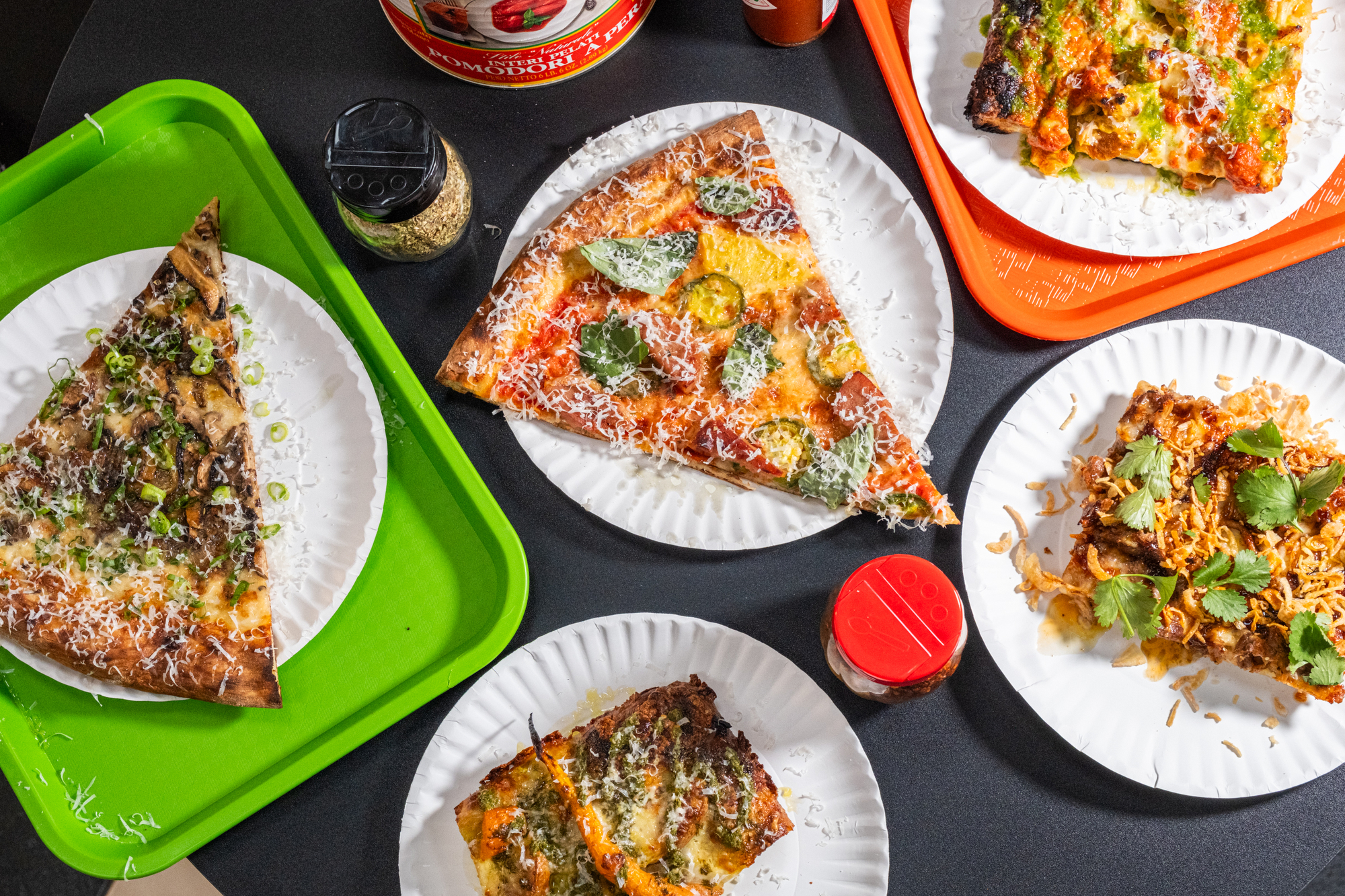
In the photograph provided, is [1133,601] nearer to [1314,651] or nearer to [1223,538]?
[1223,538]

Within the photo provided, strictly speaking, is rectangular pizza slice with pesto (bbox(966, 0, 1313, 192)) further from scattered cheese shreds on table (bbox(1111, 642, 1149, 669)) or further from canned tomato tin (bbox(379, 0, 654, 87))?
scattered cheese shreds on table (bbox(1111, 642, 1149, 669))

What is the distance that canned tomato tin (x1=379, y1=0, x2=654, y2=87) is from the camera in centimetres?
271

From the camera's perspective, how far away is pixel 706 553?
2965 millimetres

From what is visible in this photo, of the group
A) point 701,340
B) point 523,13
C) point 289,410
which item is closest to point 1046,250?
point 701,340

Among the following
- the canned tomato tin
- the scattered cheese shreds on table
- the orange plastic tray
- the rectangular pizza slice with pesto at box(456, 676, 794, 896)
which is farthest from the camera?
the orange plastic tray

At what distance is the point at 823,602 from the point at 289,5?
9.24 feet

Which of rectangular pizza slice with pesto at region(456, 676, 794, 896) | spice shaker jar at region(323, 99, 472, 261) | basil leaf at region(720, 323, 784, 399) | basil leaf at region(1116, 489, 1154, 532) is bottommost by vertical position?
rectangular pizza slice with pesto at region(456, 676, 794, 896)

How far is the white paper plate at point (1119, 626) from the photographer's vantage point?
2754 mm

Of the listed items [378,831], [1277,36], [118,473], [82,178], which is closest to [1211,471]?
[1277,36]

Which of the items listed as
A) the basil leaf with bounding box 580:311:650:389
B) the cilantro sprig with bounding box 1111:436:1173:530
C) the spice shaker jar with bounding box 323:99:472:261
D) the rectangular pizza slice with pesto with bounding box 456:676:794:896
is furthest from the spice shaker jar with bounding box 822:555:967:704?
the spice shaker jar with bounding box 323:99:472:261

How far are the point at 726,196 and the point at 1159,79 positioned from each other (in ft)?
4.58

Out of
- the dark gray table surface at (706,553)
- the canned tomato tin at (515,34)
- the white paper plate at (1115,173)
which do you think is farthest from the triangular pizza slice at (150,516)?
the white paper plate at (1115,173)

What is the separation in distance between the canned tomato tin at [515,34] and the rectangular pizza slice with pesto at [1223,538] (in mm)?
2087

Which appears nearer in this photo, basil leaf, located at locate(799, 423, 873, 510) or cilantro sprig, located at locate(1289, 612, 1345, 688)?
cilantro sprig, located at locate(1289, 612, 1345, 688)
